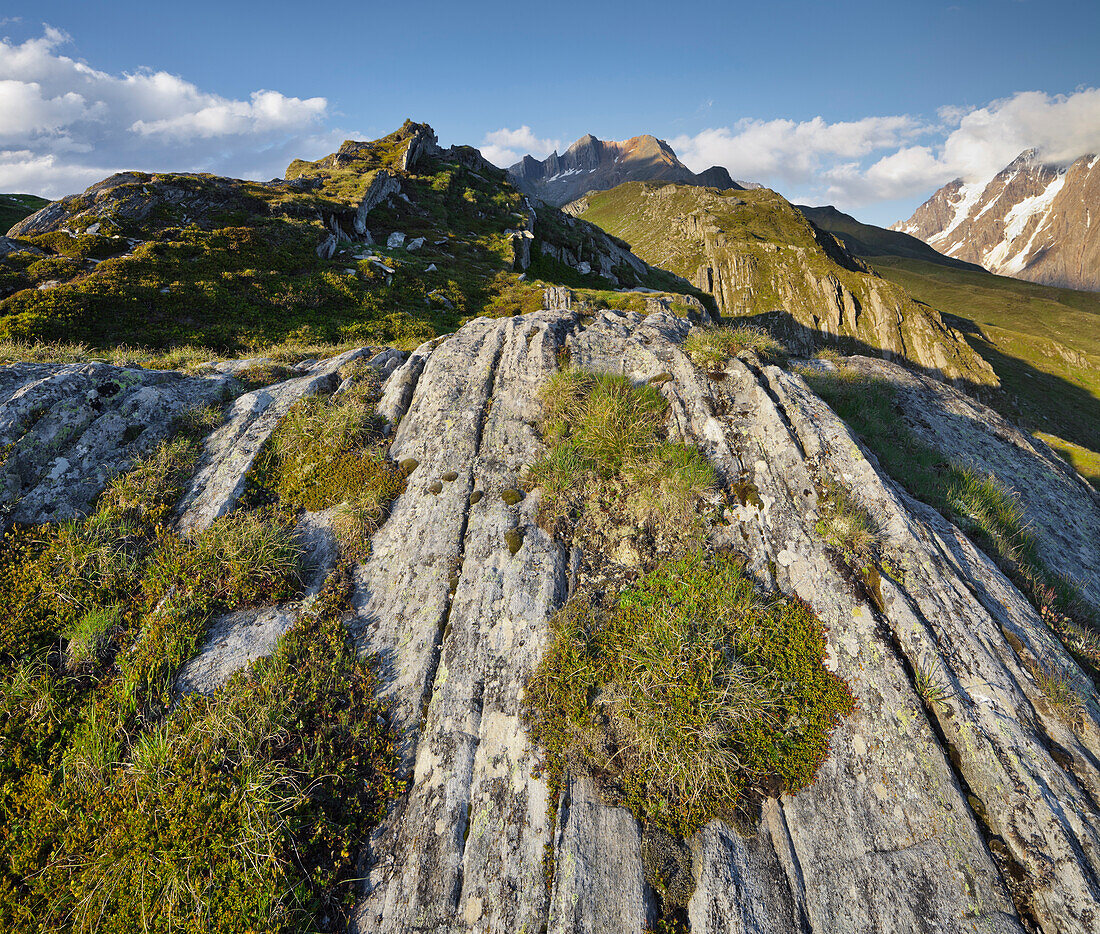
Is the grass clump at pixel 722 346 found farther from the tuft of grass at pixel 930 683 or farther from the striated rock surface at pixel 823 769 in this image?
the tuft of grass at pixel 930 683

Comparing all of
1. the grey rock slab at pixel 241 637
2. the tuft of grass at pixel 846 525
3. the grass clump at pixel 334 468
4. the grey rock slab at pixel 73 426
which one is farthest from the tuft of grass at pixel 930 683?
the grey rock slab at pixel 73 426

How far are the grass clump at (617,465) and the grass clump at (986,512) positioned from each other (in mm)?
6567

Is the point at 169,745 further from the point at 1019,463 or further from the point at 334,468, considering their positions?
the point at 1019,463

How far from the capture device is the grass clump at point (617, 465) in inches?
364

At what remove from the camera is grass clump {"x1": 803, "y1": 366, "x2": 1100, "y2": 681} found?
8310 millimetres

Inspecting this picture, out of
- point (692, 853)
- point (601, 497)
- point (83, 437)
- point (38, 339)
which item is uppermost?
point (38, 339)

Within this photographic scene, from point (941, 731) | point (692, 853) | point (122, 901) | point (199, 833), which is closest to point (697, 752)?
point (692, 853)

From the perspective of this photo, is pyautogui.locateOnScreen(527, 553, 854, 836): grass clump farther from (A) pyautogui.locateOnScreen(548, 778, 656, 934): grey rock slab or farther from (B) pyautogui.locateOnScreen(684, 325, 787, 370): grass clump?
(B) pyautogui.locateOnScreen(684, 325, 787, 370): grass clump

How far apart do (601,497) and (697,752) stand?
16.7ft

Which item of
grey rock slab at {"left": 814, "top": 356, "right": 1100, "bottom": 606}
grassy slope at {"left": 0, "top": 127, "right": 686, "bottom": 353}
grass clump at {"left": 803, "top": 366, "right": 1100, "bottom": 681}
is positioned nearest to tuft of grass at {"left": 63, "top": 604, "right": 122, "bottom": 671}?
grass clump at {"left": 803, "top": 366, "right": 1100, "bottom": 681}

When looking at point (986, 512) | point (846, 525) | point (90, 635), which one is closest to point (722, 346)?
point (846, 525)

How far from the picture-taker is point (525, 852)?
18.3 feet

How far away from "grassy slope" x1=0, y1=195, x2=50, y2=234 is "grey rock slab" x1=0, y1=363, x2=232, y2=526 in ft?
217

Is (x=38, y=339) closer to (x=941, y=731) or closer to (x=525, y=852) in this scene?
(x=525, y=852)
